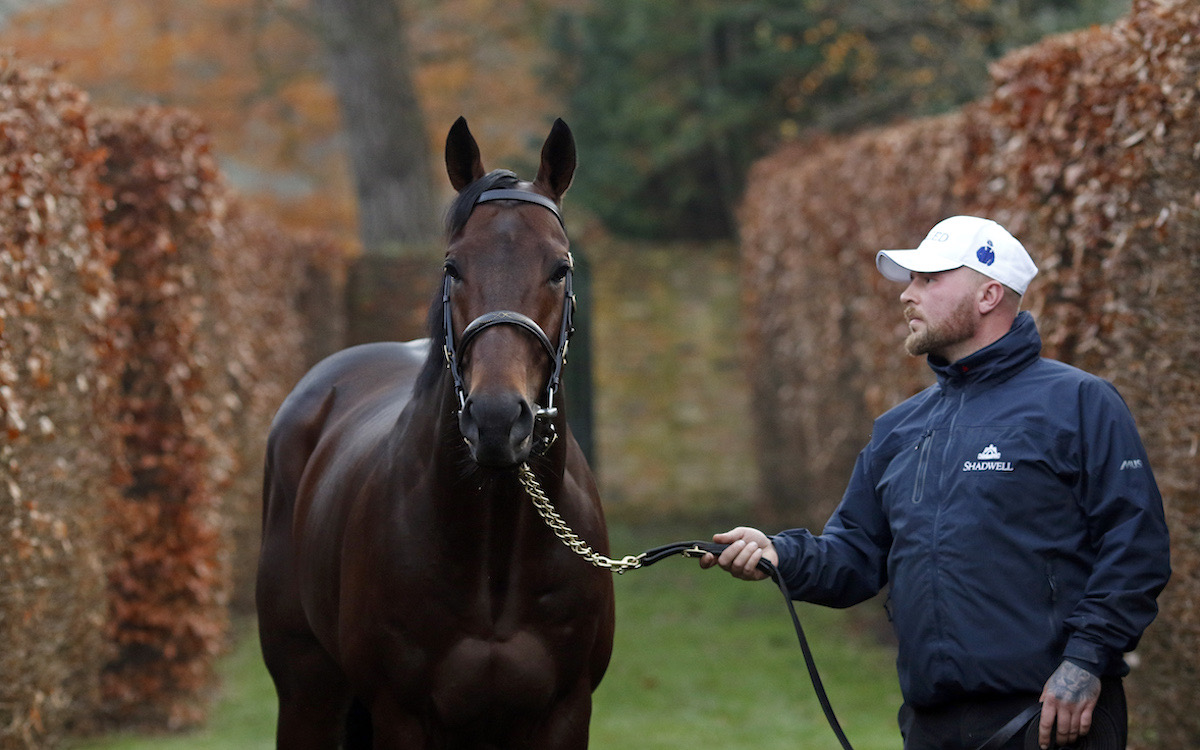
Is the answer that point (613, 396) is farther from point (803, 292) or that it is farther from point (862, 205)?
point (862, 205)

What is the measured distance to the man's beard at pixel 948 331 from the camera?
3.05 meters

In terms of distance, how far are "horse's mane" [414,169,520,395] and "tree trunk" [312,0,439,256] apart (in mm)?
10732

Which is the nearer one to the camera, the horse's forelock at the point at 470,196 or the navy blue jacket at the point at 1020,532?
the navy blue jacket at the point at 1020,532

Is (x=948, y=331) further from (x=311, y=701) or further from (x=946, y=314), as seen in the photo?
(x=311, y=701)

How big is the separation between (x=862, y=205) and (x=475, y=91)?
→ 10321mm

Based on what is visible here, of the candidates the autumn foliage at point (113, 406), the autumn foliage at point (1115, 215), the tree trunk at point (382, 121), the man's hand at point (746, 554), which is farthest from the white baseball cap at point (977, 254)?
the tree trunk at point (382, 121)

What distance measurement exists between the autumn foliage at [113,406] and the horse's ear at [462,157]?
2.01 m

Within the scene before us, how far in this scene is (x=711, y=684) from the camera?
750cm

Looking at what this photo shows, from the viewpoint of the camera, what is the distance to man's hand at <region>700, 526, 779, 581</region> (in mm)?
3193

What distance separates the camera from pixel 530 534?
10.8ft

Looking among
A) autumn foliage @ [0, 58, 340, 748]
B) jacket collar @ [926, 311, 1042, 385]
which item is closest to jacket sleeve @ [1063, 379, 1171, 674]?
jacket collar @ [926, 311, 1042, 385]

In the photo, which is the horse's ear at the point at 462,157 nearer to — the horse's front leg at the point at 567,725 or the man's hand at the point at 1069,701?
the horse's front leg at the point at 567,725

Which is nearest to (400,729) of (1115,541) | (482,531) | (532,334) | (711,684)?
(482,531)

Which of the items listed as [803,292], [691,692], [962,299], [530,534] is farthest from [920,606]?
[803,292]
